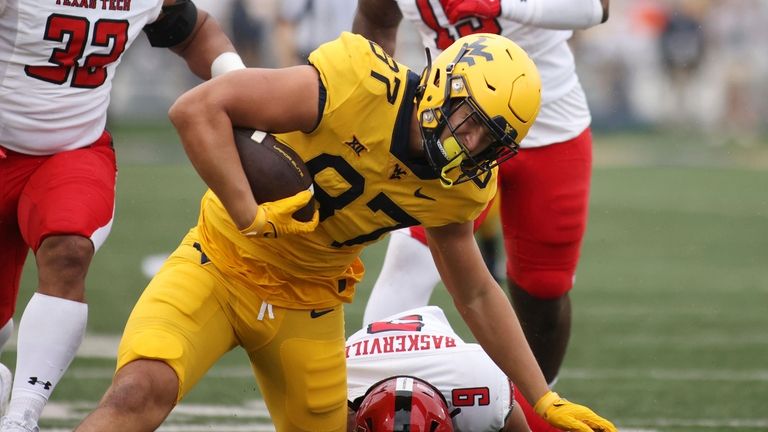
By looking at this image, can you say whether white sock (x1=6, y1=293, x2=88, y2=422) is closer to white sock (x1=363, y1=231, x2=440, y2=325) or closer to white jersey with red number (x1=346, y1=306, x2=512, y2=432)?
white jersey with red number (x1=346, y1=306, x2=512, y2=432)

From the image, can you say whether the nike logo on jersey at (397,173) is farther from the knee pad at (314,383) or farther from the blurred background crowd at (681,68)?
the blurred background crowd at (681,68)

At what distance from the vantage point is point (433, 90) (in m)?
3.73

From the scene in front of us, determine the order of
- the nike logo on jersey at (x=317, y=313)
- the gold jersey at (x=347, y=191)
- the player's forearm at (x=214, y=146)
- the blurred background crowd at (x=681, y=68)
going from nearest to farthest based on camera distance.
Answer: the player's forearm at (x=214, y=146) → the gold jersey at (x=347, y=191) → the nike logo on jersey at (x=317, y=313) → the blurred background crowd at (x=681, y=68)

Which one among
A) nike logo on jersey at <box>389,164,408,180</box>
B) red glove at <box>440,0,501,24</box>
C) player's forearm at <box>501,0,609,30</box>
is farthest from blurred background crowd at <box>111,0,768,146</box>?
nike logo on jersey at <box>389,164,408,180</box>

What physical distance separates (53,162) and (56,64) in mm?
335

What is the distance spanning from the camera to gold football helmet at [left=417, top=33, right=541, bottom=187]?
3.67m

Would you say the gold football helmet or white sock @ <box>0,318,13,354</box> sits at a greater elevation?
the gold football helmet

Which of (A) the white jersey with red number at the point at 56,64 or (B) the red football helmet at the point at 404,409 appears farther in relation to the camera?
(A) the white jersey with red number at the point at 56,64

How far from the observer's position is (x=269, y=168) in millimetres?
3719

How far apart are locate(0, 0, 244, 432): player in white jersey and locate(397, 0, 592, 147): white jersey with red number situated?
1098 mm

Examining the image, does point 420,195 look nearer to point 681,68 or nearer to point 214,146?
point 214,146

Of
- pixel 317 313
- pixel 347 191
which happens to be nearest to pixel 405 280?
pixel 317 313

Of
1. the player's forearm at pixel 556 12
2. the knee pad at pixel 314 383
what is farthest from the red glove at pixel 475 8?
the knee pad at pixel 314 383

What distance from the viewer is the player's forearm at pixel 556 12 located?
4805 millimetres
